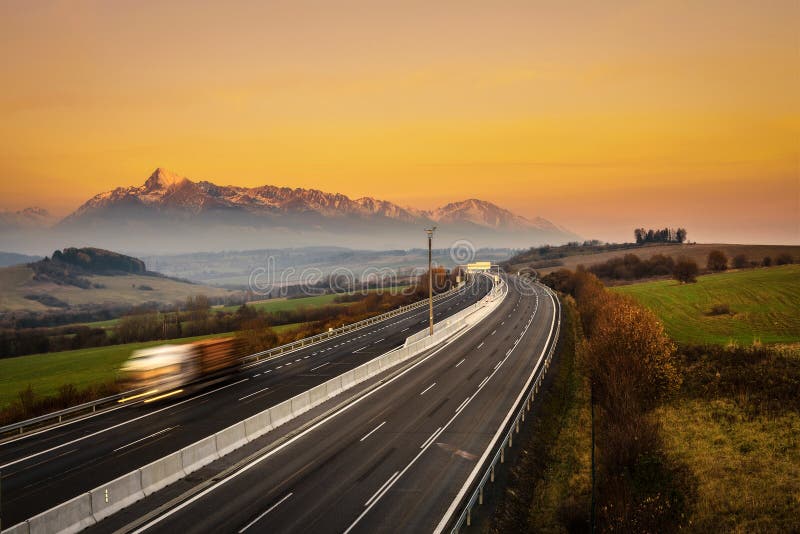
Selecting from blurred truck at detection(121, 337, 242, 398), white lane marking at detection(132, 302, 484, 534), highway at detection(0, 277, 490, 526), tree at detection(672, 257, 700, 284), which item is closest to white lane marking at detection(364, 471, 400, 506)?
white lane marking at detection(132, 302, 484, 534)

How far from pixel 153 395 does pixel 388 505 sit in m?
21.0

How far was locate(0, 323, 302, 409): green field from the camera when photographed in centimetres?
6055

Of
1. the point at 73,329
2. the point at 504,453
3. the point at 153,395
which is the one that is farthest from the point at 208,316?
the point at 504,453

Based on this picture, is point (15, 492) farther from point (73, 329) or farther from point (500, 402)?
point (73, 329)

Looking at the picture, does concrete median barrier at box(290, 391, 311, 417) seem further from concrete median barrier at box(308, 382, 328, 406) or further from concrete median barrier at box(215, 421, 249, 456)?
concrete median barrier at box(215, 421, 249, 456)

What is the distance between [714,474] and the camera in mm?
29500

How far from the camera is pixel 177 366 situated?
118 ft

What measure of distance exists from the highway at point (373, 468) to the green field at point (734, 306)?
118ft

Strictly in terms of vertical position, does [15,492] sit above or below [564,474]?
above

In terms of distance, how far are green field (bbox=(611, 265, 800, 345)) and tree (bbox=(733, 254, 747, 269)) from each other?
73.4ft

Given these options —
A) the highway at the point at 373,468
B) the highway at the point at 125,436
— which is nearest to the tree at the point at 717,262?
the highway at the point at 373,468

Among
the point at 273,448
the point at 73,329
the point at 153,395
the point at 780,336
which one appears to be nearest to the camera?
the point at 273,448

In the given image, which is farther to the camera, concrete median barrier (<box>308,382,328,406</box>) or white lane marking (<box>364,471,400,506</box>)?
concrete median barrier (<box>308,382,328,406</box>)

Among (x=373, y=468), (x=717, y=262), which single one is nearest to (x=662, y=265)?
(x=717, y=262)
